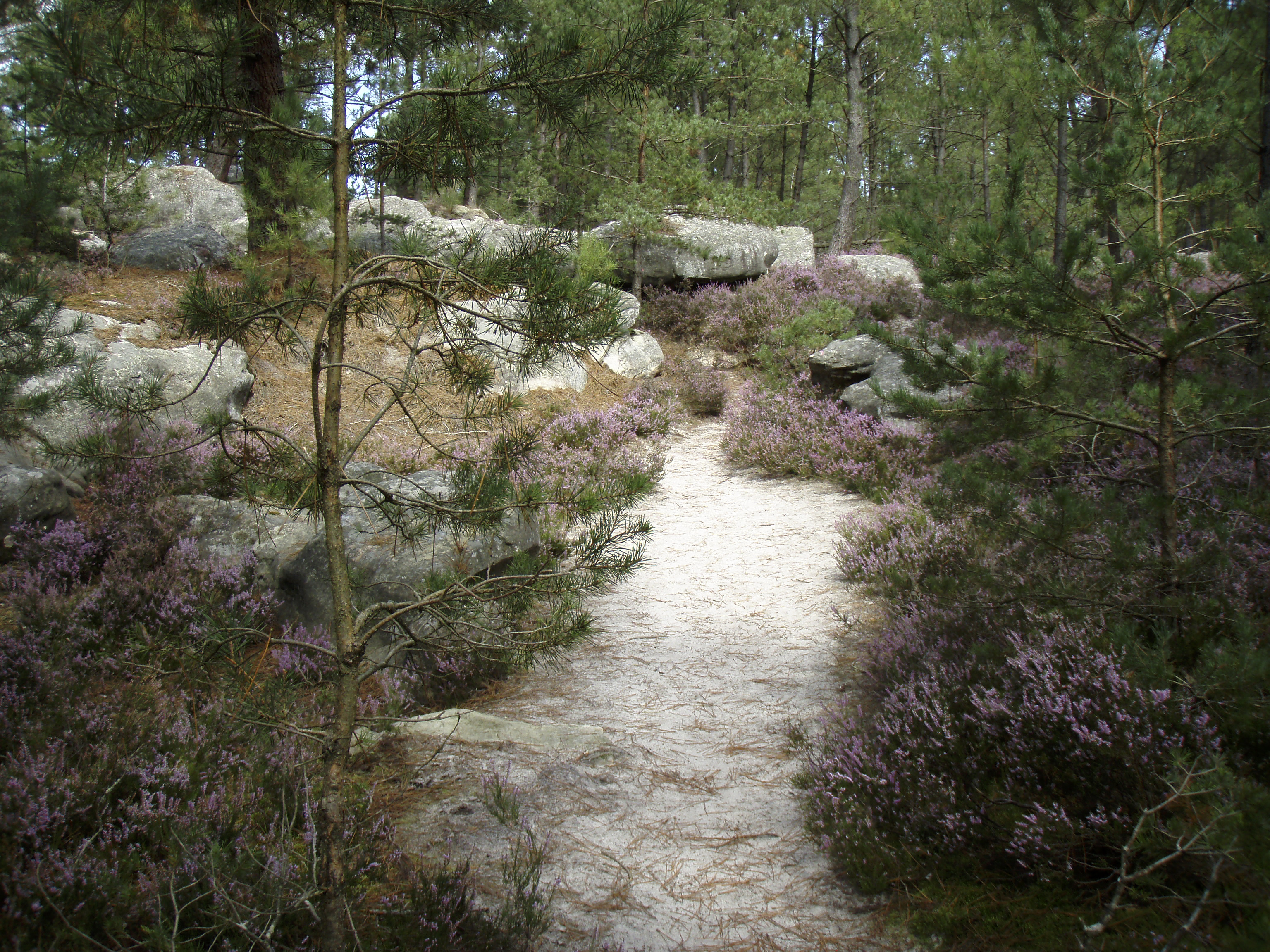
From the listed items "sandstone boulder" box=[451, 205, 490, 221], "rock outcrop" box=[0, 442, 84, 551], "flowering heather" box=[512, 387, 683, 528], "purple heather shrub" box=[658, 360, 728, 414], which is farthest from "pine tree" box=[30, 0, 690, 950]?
"sandstone boulder" box=[451, 205, 490, 221]

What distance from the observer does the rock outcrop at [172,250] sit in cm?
1011

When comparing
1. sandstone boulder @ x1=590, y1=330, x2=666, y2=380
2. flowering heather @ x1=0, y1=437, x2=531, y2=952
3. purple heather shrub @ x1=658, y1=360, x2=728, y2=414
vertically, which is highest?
sandstone boulder @ x1=590, y1=330, x2=666, y2=380

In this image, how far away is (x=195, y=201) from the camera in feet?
39.9

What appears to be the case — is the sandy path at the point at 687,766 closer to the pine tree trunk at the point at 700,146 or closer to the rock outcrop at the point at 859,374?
the rock outcrop at the point at 859,374

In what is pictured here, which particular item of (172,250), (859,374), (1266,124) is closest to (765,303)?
(859,374)

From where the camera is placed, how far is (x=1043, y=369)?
3348 millimetres

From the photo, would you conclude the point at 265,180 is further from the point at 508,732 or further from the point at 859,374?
the point at 859,374

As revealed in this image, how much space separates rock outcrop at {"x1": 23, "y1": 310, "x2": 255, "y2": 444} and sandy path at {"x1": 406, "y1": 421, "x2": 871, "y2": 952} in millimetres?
4434

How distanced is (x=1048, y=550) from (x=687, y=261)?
11655 millimetres

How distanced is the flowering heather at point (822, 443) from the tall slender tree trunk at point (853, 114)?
8.68 metres

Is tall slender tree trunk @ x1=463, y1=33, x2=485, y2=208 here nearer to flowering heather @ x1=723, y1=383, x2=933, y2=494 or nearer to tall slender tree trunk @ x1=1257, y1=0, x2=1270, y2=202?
tall slender tree trunk @ x1=1257, y1=0, x2=1270, y2=202

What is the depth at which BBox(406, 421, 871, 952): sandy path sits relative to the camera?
2.62 m

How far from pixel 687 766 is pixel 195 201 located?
13.3 m

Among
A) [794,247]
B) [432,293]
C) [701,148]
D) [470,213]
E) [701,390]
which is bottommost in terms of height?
[701,390]
